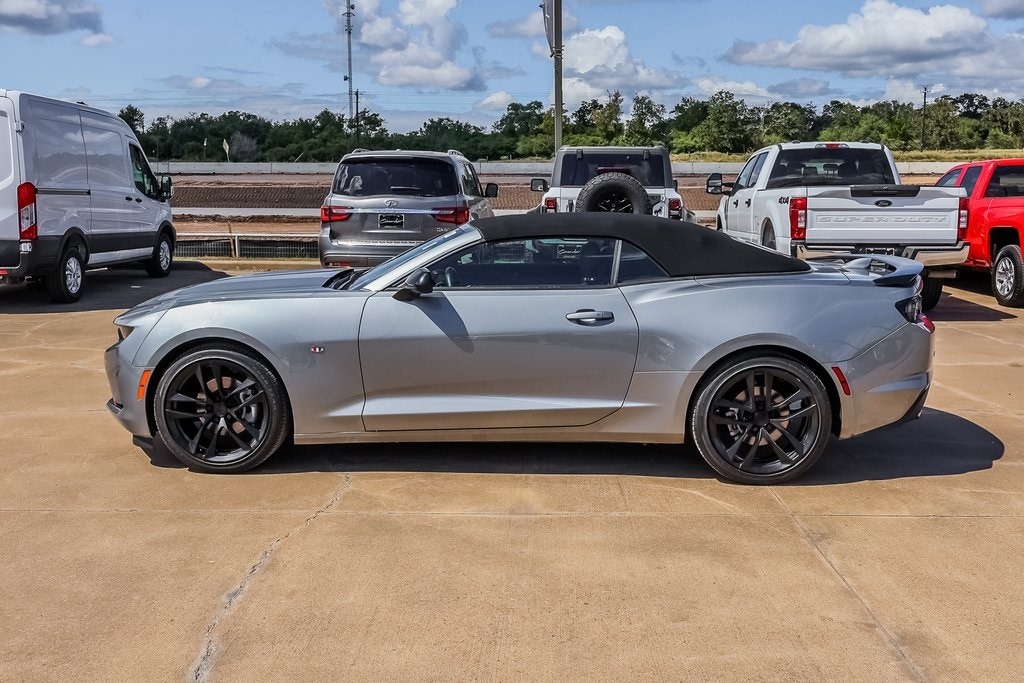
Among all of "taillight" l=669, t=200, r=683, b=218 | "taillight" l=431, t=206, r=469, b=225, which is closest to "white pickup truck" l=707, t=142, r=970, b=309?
"taillight" l=669, t=200, r=683, b=218


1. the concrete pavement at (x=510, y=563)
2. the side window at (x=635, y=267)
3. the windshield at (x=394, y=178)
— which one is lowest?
the concrete pavement at (x=510, y=563)

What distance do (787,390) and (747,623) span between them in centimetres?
187

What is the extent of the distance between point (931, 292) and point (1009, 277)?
1.00 m

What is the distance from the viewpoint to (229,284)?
5.96 meters

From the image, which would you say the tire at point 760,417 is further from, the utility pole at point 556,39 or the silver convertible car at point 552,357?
the utility pole at point 556,39

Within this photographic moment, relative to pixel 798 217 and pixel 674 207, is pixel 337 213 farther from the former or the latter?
pixel 798 217

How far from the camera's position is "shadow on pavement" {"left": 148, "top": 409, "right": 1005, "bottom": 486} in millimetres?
5559

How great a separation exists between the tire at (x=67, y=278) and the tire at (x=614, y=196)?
20.3 ft

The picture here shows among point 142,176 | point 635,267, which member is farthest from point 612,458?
point 142,176

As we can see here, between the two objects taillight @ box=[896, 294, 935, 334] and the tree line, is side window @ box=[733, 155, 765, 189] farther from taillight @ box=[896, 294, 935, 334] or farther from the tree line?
the tree line

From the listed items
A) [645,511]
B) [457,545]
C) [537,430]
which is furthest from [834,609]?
[537,430]

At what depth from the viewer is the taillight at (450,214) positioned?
37.3ft

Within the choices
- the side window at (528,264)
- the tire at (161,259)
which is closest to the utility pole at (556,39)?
the tire at (161,259)

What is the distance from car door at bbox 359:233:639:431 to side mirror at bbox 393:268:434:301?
6 cm
